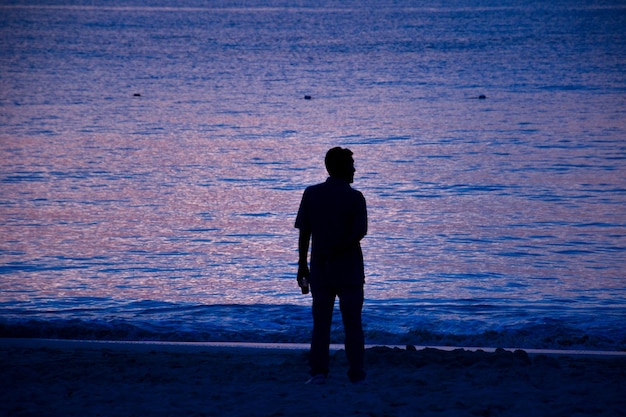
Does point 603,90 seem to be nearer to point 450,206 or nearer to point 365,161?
point 365,161

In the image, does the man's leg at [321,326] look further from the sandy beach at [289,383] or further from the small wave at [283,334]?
the small wave at [283,334]

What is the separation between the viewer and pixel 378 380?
23.2 feet

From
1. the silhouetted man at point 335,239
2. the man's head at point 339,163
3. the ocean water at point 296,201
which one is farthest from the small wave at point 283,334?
the man's head at point 339,163

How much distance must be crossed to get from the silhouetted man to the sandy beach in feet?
2.10

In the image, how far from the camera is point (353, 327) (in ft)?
22.0

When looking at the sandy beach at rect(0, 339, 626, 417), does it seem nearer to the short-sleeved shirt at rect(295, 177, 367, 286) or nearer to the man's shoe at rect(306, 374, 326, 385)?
the man's shoe at rect(306, 374, 326, 385)

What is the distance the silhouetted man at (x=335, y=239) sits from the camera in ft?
21.5

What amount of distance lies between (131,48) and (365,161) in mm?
69659

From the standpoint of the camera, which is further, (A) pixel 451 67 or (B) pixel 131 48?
(B) pixel 131 48

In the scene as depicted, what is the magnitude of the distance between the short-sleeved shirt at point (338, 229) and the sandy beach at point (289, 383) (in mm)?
862

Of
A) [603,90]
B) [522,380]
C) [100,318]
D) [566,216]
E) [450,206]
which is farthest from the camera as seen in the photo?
[603,90]

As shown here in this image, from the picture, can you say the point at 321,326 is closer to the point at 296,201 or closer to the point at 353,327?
the point at 353,327

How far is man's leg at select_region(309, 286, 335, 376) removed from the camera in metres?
6.66

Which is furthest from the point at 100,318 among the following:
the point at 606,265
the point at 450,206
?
the point at 450,206
